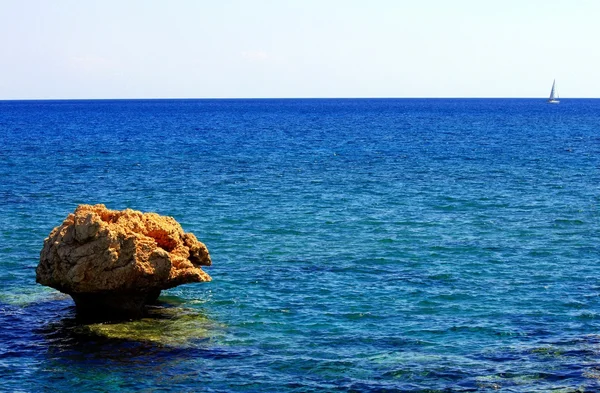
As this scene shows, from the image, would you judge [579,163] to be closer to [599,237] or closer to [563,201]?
[563,201]

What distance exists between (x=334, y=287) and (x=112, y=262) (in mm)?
9104

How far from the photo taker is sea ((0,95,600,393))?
2248 centimetres

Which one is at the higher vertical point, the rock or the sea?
the rock

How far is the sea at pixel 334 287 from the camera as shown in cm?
2248

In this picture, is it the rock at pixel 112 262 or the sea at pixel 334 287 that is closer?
the sea at pixel 334 287

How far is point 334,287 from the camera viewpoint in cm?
3141

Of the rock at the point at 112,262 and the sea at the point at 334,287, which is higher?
the rock at the point at 112,262

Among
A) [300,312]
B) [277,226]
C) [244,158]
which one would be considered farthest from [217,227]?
[244,158]

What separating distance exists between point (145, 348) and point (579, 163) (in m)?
59.4

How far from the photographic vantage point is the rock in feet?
86.6

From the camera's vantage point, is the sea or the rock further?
the rock

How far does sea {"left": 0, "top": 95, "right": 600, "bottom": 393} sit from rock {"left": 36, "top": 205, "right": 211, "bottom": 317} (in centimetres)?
93

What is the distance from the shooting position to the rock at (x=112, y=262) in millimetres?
26406

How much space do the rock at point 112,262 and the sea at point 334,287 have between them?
93 cm
